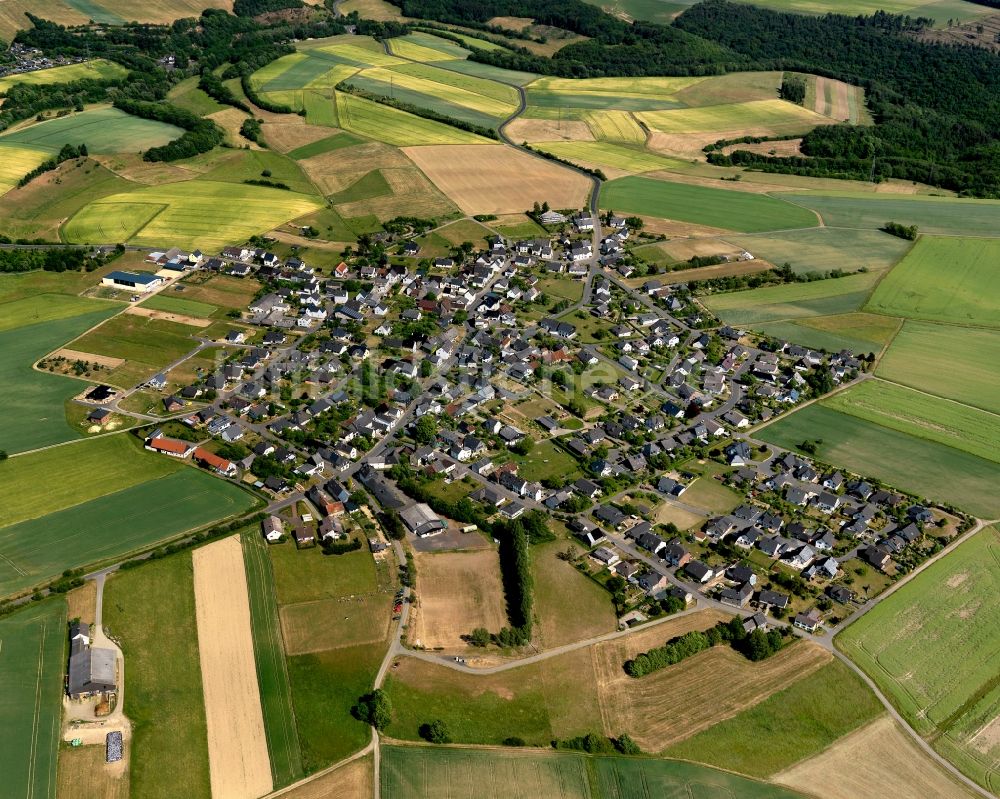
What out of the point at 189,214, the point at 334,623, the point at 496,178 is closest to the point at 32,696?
the point at 334,623

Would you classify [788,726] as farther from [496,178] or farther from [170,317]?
[496,178]

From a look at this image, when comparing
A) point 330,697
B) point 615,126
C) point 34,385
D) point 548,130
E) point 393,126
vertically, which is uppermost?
point 393,126

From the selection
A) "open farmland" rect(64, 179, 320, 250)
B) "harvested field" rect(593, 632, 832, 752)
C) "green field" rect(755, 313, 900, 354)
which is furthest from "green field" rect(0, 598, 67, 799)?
"green field" rect(755, 313, 900, 354)

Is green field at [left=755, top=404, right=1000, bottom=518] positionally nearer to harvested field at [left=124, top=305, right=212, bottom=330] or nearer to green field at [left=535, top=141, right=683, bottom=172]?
harvested field at [left=124, top=305, right=212, bottom=330]

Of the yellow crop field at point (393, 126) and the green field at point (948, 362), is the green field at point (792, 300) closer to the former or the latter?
the green field at point (948, 362)

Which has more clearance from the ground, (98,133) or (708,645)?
(98,133)

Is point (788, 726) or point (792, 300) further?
point (792, 300)
